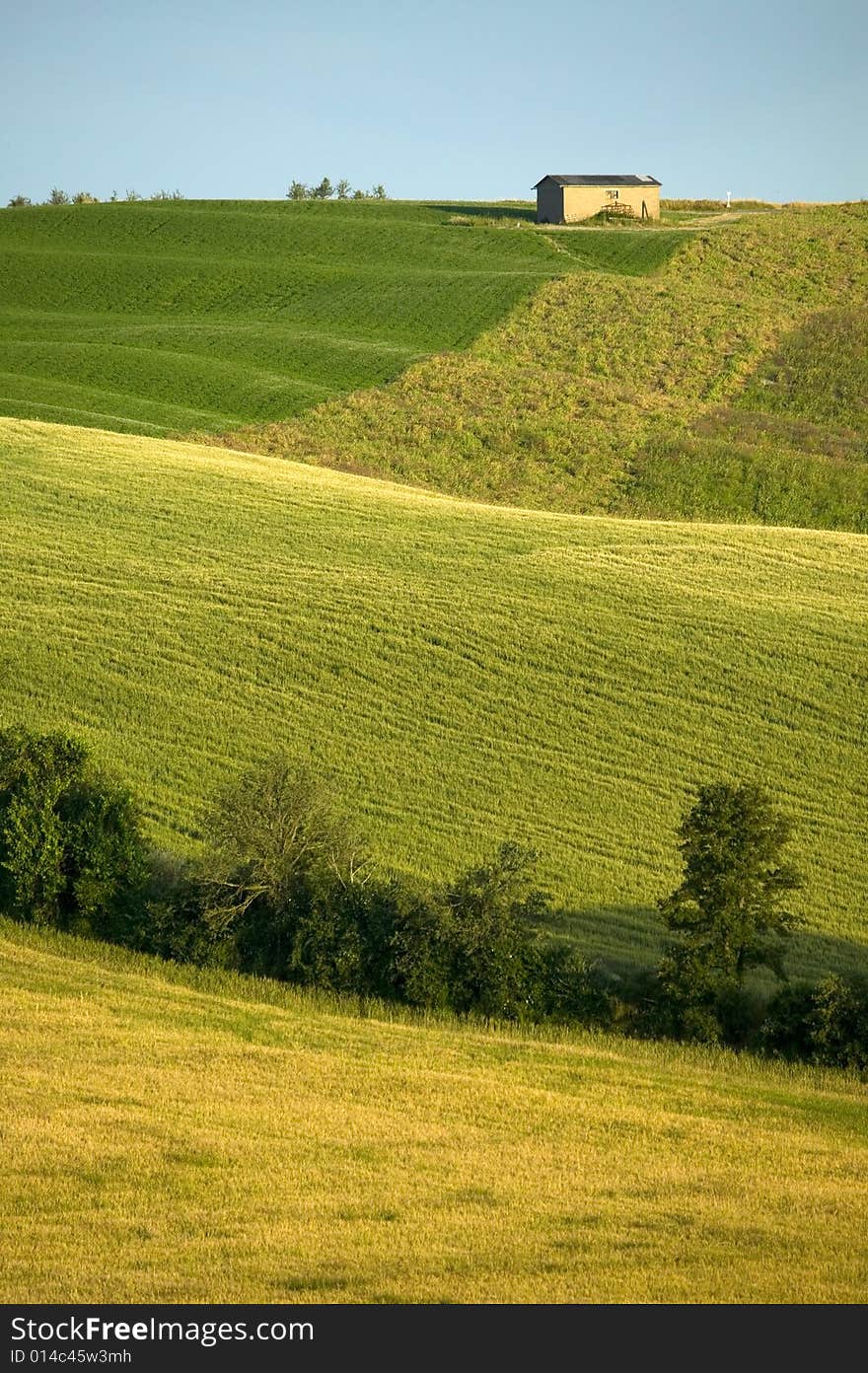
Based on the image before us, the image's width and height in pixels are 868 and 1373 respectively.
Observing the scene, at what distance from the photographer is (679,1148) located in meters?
17.1

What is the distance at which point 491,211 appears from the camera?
117 meters

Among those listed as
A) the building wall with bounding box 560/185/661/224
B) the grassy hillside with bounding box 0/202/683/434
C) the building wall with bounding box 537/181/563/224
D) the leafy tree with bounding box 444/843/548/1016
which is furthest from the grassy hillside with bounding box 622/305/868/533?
the leafy tree with bounding box 444/843/548/1016

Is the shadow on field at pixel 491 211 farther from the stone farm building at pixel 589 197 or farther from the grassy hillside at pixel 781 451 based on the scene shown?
the grassy hillside at pixel 781 451

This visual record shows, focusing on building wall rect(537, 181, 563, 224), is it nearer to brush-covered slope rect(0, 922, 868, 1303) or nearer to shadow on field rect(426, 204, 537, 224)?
shadow on field rect(426, 204, 537, 224)

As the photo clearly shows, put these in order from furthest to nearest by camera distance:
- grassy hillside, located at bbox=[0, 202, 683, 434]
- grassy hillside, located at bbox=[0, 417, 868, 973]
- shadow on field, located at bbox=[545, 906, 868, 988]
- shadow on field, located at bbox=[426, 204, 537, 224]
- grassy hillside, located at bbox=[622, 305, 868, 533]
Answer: shadow on field, located at bbox=[426, 204, 537, 224] → grassy hillside, located at bbox=[0, 202, 683, 434] → grassy hillside, located at bbox=[622, 305, 868, 533] → grassy hillside, located at bbox=[0, 417, 868, 973] → shadow on field, located at bbox=[545, 906, 868, 988]

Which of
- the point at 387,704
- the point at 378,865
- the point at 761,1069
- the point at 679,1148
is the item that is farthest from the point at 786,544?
the point at 679,1148

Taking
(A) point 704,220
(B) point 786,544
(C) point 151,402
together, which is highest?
(A) point 704,220

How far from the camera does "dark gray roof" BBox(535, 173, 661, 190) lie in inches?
4279

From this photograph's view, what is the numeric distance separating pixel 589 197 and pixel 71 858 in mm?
94690

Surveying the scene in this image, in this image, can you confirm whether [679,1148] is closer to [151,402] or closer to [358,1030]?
[358,1030]

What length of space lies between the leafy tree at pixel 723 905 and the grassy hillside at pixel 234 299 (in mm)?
45988

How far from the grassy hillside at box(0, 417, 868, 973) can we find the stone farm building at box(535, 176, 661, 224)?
65.8 m

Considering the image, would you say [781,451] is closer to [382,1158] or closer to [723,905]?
[723,905]
